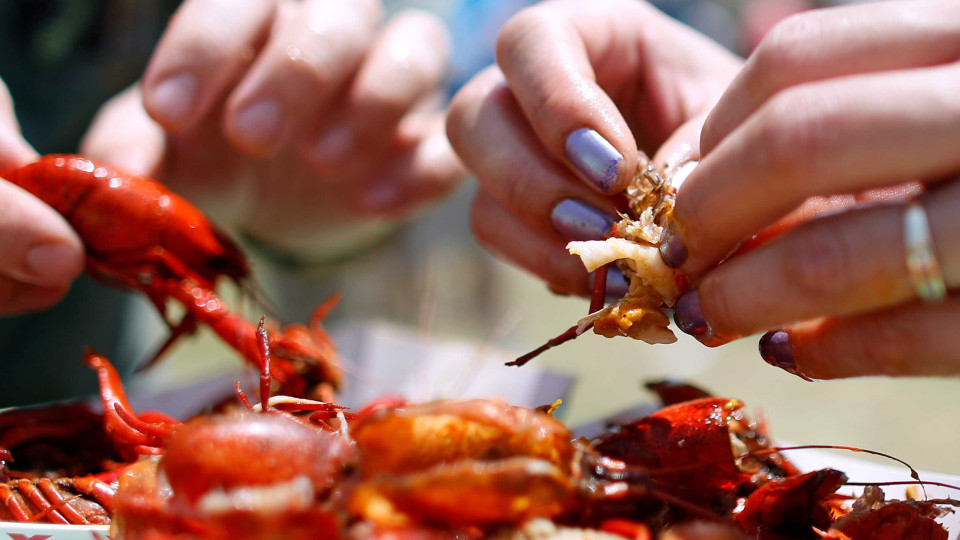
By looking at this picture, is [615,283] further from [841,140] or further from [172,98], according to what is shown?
[172,98]

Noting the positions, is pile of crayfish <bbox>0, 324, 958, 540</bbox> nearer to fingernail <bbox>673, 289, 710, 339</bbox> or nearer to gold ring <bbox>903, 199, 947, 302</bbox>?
fingernail <bbox>673, 289, 710, 339</bbox>

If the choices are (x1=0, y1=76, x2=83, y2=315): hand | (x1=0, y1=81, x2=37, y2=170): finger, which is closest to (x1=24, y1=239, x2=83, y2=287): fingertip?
(x1=0, y1=76, x2=83, y2=315): hand

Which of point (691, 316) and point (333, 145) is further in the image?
point (333, 145)

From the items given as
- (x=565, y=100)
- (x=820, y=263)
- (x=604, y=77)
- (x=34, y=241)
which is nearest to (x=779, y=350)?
(x=820, y=263)

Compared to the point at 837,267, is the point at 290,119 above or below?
below

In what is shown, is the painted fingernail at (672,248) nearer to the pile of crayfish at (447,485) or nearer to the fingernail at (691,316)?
the fingernail at (691,316)

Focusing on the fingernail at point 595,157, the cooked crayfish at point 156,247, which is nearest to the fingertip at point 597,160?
the fingernail at point 595,157
